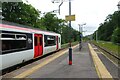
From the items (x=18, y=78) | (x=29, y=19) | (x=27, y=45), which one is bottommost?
(x=18, y=78)

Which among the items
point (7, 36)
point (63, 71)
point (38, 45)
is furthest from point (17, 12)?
point (63, 71)

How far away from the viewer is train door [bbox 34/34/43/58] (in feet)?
83.7

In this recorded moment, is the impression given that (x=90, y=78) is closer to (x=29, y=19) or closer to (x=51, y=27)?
(x=29, y=19)

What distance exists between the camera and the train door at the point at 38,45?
25.5m

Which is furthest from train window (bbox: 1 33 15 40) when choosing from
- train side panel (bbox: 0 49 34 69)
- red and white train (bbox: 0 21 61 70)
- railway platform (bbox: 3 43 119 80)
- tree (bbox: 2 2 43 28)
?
tree (bbox: 2 2 43 28)

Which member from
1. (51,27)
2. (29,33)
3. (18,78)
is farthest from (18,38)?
(51,27)

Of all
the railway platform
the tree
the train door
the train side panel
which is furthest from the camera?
the tree

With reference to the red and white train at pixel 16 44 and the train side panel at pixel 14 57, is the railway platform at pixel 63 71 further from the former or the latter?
the red and white train at pixel 16 44

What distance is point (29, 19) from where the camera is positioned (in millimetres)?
54031

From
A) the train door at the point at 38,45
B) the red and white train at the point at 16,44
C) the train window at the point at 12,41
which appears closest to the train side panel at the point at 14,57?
the red and white train at the point at 16,44

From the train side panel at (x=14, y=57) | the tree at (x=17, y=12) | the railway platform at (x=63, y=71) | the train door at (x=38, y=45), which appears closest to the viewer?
the railway platform at (x=63, y=71)

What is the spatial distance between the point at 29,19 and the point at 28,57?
1272 inches

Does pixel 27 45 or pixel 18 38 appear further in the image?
pixel 27 45

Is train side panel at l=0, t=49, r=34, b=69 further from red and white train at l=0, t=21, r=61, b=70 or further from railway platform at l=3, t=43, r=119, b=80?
railway platform at l=3, t=43, r=119, b=80
